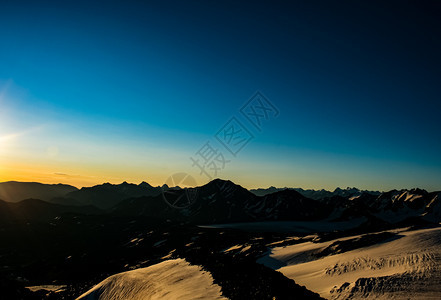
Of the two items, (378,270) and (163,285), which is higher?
(378,270)

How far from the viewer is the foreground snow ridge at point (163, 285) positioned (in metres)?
29.0

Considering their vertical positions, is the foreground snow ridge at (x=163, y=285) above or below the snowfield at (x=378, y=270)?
below

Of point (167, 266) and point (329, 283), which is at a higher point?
point (329, 283)

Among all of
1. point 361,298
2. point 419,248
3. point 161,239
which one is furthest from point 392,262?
point 161,239

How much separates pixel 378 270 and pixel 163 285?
87.5 feet

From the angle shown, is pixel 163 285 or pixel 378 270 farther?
pixel 163 285

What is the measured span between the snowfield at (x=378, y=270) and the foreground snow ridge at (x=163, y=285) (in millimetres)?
10971

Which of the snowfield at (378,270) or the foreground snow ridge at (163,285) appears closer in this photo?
the snowfield at (378,270)

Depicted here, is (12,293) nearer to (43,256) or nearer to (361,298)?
(361,298)

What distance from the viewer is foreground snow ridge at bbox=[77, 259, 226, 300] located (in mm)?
29047

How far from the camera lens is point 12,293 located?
52719 millimetres

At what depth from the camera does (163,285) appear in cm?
3584

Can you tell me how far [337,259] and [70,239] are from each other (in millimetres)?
201778

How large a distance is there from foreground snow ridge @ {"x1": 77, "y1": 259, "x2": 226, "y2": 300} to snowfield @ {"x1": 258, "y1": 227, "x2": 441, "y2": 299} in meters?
11.0
